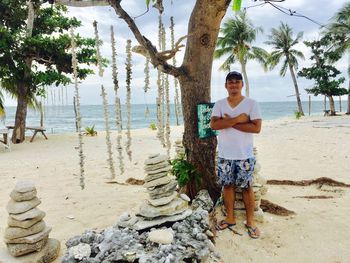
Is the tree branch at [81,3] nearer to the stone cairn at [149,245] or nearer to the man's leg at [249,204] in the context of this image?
the stone cairn at [149,245]

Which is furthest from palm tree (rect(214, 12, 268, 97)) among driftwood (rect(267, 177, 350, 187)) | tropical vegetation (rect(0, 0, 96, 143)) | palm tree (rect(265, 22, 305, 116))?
driftwood (rect(267, 177, 350, 187))

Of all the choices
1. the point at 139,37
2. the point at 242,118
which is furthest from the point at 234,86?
the point at 139,37

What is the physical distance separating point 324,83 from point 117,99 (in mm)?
29147

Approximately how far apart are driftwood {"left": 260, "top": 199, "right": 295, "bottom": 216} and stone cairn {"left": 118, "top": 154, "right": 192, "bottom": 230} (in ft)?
5.41

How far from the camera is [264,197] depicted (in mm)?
5105

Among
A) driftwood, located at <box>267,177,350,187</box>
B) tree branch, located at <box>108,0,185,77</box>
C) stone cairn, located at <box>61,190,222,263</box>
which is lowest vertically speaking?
driftwood, located at <box>267,177,350,187</box>

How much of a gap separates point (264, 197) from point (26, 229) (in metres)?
3.69

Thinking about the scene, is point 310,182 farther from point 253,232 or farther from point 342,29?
point 342,29

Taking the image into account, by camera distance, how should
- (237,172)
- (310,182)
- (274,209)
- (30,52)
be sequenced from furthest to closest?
(30,52) < (310,182) < (274,209) < (237,172)

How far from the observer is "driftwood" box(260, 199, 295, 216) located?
4.46 m

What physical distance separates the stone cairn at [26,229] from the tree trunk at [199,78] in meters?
2.10

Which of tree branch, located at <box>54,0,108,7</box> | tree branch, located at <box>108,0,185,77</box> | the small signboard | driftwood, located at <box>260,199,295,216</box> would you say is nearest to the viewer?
tree branch, located at <box>108,0,185,77</box>

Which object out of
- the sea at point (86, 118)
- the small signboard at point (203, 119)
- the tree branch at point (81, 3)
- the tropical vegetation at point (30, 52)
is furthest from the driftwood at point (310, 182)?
the tropical vegetation at point (30, 52)

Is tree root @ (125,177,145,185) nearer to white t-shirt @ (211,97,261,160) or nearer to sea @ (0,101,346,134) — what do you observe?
sea @ (0,101,346,134)
